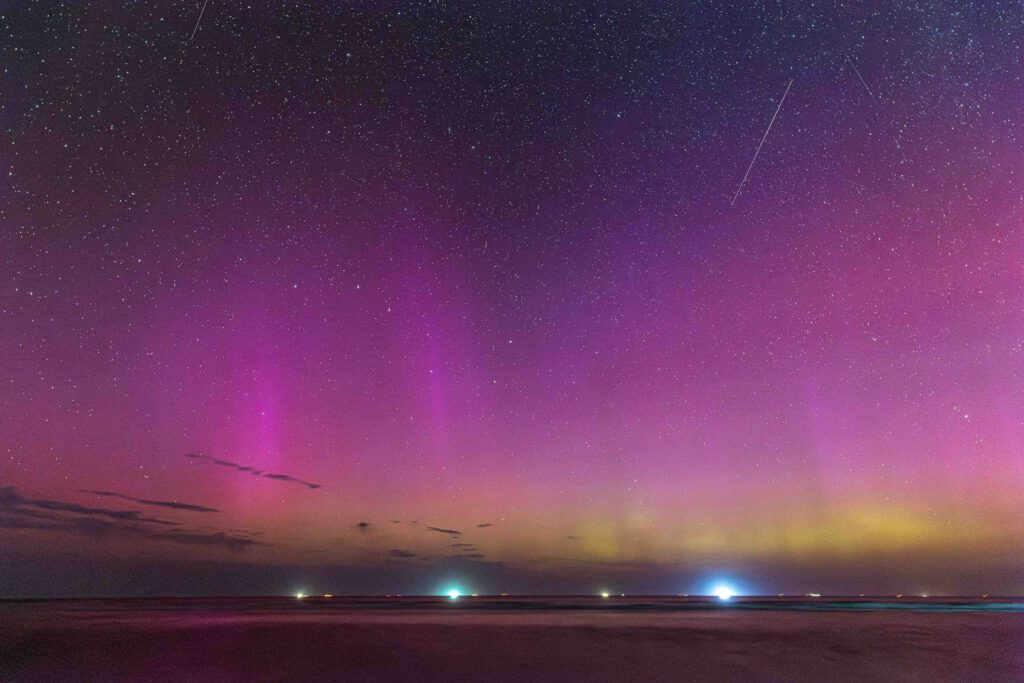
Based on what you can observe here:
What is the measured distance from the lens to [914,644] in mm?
28734

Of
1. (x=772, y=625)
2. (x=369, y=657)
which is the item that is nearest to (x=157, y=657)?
(x=369, y=657)

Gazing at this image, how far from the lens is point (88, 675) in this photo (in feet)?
62.6

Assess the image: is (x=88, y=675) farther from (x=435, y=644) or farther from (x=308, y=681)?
(x=435, y=644)

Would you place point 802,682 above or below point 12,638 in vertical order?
below

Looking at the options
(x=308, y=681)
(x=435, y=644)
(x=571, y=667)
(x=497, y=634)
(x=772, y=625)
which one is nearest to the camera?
(x=308, y=681)

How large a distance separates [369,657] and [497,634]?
11.1 m

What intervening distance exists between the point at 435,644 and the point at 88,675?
12.3 meters

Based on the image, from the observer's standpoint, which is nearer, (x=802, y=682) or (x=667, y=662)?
(x=802, y=682)

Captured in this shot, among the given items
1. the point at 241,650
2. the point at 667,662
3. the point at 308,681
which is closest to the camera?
the point at 308,681

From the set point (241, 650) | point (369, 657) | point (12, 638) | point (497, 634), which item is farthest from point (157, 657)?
point (497, 634)

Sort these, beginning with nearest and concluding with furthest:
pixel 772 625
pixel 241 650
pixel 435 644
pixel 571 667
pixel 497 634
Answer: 1. pixel 571 667
2. pixel 241 650
3. pixel 435 644
4. pixel 497 634
5. pixel 772 625

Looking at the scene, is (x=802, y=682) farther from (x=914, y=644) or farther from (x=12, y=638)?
(x=12, y=638)

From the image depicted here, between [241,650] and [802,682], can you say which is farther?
[241,650]

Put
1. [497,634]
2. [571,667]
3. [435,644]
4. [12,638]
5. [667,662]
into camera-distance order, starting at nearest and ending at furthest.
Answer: [571,667] → [667,662] → [435,644] → [12,638] → [497,634]
